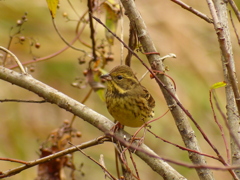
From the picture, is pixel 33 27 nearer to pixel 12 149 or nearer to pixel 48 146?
pixel 12 149

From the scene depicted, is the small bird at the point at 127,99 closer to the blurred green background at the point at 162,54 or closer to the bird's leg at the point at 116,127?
the bird's leg at the point at 116,127

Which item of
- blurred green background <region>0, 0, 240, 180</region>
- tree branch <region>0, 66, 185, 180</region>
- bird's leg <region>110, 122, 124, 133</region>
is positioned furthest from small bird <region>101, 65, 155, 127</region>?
blurred green background <region>0, 0, 240, 180</region>

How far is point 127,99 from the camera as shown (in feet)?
9.95

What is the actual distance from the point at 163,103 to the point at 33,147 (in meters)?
1.37

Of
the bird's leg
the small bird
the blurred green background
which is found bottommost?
the bird's leg

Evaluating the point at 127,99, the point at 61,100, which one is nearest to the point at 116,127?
the point at 61,100

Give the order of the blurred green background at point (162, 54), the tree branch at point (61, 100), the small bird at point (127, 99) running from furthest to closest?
the blurred green background at point (162, 54) < the small bird at point (127, 99) < the tree branch at point (61, 100)

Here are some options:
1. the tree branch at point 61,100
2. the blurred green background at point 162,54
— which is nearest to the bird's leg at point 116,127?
the tree branch at point 61,100

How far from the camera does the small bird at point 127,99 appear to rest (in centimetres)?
293

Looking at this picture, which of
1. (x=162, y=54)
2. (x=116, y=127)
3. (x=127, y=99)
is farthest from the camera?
(x=162, y=54)

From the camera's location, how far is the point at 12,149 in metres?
4.64

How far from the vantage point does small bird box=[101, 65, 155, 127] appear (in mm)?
2926

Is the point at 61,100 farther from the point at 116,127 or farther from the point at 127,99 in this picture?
the point at 127,99

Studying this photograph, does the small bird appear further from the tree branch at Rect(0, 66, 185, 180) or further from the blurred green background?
the blurred green background
